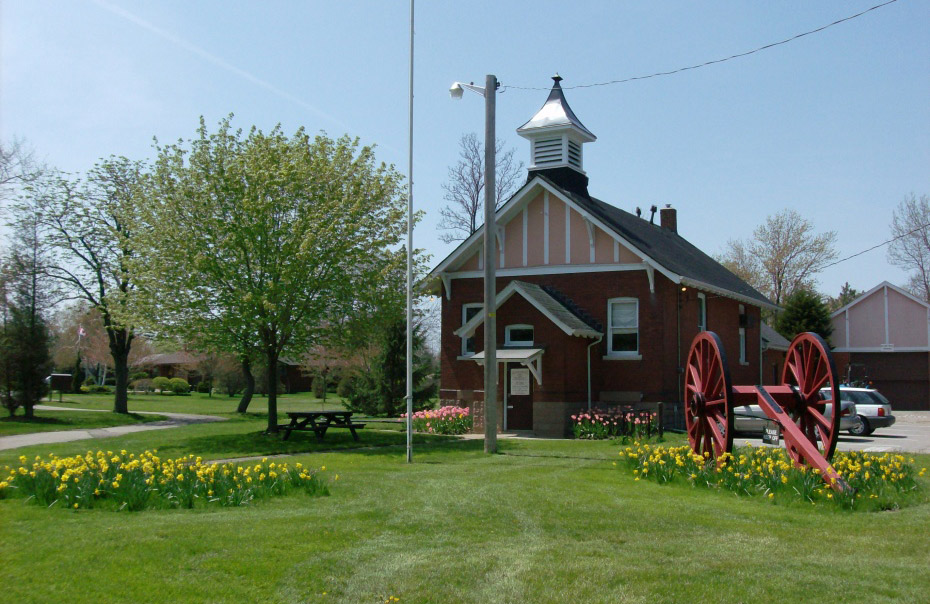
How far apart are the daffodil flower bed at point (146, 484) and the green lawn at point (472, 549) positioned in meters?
0.34

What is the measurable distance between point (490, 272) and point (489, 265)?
160 millimetres

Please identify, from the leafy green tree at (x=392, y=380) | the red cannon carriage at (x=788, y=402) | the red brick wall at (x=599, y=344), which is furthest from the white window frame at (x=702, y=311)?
the red cannon carriage at (x=788, y=402)

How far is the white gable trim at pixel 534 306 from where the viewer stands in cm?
2319

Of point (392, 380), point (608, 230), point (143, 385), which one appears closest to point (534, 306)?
point (608, 230)

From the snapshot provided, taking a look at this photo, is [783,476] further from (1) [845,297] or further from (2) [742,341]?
(1) [845,297]

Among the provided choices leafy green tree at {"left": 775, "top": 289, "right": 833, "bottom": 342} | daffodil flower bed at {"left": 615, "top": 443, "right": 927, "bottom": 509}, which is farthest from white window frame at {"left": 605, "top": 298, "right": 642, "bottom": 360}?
leafy green tree at {"left": 775, "top": 289, "right": 833, "bottom": 342}

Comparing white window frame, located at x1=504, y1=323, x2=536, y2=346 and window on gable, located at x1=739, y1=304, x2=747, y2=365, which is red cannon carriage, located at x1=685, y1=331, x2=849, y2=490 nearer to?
white window frame, located at x1=504, y1=323, x2=536, y2=346

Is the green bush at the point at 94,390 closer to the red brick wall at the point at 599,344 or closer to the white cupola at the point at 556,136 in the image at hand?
the red brick wall at the point at 599,344

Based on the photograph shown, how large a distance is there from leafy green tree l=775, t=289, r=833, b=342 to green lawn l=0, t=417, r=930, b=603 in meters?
38.8

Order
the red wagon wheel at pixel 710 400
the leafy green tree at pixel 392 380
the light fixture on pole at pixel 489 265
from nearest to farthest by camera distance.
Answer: the red wagon wheel at pixel 710 400
the light fixture on pole at pixel 489 265
the leafy green tree at pixel 392 380

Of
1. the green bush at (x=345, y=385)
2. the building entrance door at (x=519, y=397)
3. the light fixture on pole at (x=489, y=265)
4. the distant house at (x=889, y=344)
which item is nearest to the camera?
the light fixture on pole at (x=489, y=265)

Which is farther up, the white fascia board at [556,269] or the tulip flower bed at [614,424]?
the white fascia board at [556,269]

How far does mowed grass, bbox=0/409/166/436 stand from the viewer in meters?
24.8

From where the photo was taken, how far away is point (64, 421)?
2805 cm
